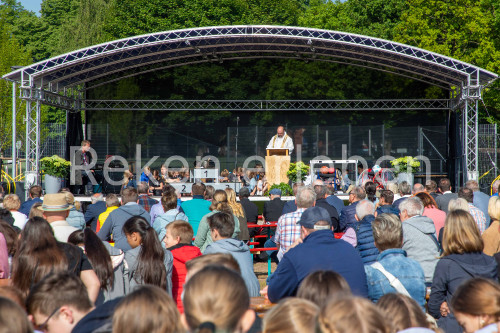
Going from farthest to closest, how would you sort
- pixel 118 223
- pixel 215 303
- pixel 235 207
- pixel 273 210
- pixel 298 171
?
pixel 298 171 < pixel 273 210 < pixel 235 207 < pixel 118 223 < pixel 215 303

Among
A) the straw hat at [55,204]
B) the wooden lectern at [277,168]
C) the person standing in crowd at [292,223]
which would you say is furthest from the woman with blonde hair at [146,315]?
the wooden lectern at [277,168]

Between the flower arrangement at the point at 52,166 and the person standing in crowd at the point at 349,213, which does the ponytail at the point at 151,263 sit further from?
the flower arrangement at the point at 52,166

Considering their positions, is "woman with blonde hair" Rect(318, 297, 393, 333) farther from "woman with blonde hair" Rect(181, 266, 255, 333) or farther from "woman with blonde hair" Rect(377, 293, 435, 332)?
"woman with blonde hair" Rect(377, 293, 435, 332)

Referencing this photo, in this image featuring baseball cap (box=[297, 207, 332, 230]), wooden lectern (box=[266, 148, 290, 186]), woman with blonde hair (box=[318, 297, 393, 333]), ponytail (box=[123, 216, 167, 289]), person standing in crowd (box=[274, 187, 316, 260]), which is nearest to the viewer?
woman with blonde hair (box=[318, 297, 393, 333])

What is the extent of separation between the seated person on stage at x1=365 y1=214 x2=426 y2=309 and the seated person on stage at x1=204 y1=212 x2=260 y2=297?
1.18 meters

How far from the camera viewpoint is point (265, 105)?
2002cm

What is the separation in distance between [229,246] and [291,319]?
276 cm

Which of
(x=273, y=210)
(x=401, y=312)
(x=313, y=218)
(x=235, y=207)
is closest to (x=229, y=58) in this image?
(x=273, y=210)

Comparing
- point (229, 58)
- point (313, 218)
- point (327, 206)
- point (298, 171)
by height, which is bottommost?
point (327, 206)

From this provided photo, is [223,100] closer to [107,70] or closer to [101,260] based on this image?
[107,70]

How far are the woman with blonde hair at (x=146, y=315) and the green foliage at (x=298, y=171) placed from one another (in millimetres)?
12286

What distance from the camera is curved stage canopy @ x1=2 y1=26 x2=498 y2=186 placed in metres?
15.1

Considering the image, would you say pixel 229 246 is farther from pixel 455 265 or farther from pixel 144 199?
pixel 144 199

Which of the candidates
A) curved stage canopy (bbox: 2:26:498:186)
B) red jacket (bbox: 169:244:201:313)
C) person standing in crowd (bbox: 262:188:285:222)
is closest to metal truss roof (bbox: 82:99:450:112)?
curved stage canopy (bbox: 2:26:498:186)
